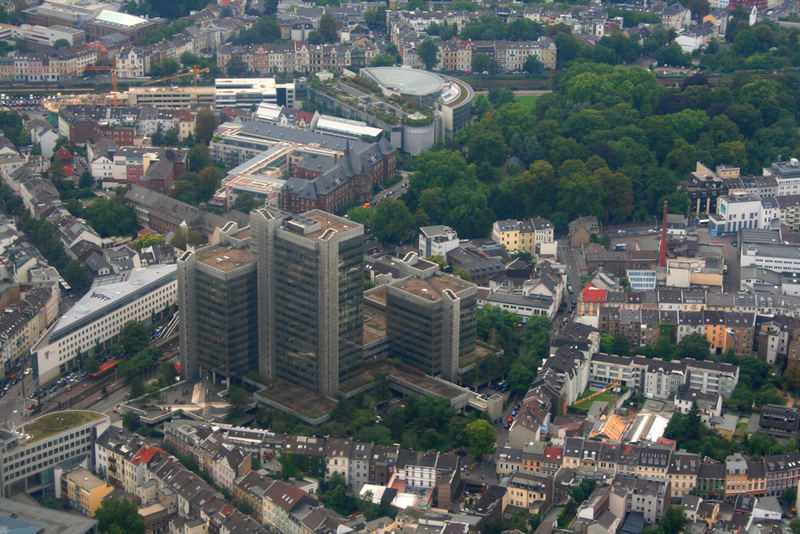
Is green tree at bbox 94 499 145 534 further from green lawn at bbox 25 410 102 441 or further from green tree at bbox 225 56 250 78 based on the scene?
green tree at bbox 225 56 250 78

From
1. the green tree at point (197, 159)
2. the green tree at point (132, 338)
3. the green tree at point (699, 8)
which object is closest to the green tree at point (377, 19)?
the green tree at point (699, 8)

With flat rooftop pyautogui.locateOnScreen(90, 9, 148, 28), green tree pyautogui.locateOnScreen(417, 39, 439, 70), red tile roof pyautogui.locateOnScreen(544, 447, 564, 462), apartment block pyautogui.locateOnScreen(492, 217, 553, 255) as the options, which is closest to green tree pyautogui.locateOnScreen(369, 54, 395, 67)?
green tree pyautogui.locateOnScreen(417, 39, 439, 70)

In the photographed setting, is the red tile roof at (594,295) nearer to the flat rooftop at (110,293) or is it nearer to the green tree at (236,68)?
the flat rooftop at (110,293)

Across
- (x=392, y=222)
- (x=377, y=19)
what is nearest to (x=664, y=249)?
(x=392, y=222)

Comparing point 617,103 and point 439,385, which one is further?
point 617,103

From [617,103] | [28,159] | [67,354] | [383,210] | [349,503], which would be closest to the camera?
[349,503]

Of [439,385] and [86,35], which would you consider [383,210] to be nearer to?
[439,385]

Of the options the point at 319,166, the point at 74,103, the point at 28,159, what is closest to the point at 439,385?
the point at 319,166

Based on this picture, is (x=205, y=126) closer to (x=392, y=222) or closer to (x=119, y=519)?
(x=392, y=222)
